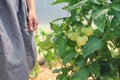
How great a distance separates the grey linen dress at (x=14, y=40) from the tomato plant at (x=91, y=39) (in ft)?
0.57

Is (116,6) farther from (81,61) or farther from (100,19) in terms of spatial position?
(81,61)

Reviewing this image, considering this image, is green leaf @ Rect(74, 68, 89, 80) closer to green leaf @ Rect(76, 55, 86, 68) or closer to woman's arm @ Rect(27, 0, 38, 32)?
green leaf @ Rect(76, 55, 86, 68)

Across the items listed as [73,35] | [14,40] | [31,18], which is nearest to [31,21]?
[31,18]

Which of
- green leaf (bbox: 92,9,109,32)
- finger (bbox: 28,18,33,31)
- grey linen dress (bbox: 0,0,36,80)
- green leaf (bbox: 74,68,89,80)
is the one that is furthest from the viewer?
finger (bbox: 28,18,33,31)

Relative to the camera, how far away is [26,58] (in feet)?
4.92

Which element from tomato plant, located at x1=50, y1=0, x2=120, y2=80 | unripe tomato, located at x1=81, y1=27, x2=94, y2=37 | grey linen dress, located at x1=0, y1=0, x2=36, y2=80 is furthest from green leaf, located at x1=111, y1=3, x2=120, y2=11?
grey linen dress, located at x1=0, y1=0, x2=36, y2=80

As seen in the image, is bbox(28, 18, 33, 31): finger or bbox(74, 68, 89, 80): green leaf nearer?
bbox(74, 68, 89, 80): green leaf

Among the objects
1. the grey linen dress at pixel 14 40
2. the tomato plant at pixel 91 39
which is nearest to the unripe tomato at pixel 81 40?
the tomato plant at pixel 91 39

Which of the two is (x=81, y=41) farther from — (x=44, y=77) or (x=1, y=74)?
(x=44, y=77)

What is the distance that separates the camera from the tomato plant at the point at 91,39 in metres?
1.12

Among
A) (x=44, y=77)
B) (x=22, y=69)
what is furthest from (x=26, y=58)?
(x=44, y=77)

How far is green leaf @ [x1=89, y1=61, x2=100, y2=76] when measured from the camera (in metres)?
1.19

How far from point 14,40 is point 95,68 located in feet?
1.26

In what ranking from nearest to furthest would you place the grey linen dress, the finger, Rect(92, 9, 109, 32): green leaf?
Rect(92, 9, 109, 32): green leaf, the grey linen dress, the finger
